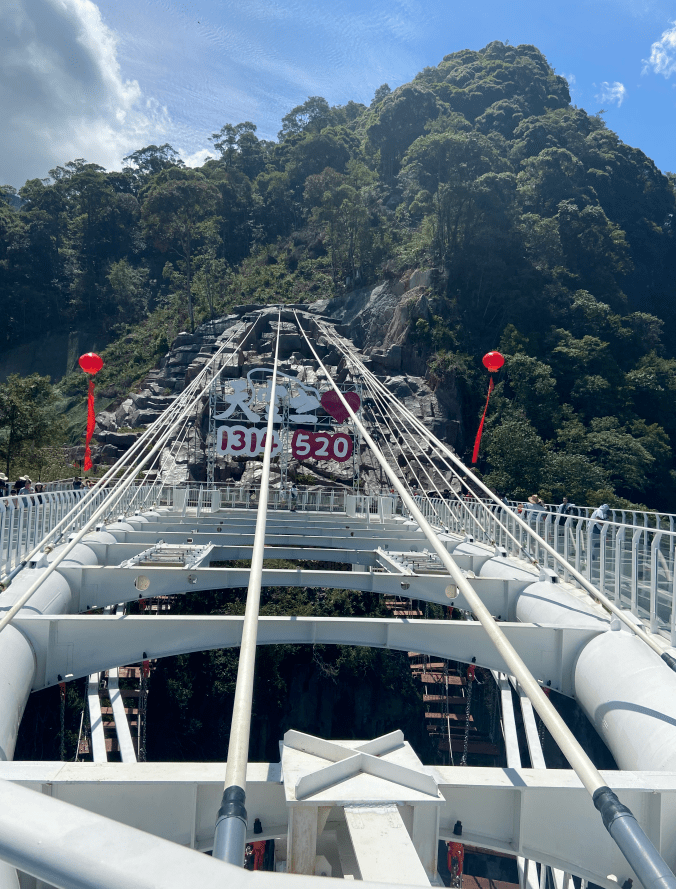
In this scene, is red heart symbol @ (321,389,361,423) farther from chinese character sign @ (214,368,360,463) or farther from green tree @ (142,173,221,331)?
green tree @ (142,173,221,331)

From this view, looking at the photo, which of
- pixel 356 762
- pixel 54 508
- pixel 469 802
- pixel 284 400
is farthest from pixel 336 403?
pixel 356 762

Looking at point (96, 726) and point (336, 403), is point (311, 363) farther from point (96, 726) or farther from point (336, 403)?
point (96, 726)

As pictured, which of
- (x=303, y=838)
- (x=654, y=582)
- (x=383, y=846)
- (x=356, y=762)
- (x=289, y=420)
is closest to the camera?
(x=383, y=846)

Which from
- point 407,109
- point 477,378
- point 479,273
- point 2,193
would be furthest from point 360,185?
point 2,193

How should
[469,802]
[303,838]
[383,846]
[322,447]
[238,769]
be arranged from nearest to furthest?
1. [383,846]
2. [238,769]
3. [303,838]
4. [469,802]
5. [322,447]

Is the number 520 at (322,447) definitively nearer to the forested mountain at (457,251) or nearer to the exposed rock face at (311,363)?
the exposed rock face at (311,363)

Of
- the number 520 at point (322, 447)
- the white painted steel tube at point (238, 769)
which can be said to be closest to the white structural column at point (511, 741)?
the white painted steel tube at point (238, 769)

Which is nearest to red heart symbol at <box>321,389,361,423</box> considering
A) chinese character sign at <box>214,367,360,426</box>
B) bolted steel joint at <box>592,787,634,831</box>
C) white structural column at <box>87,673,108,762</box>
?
chinese character sign at <box>214,367,360,426</box>
